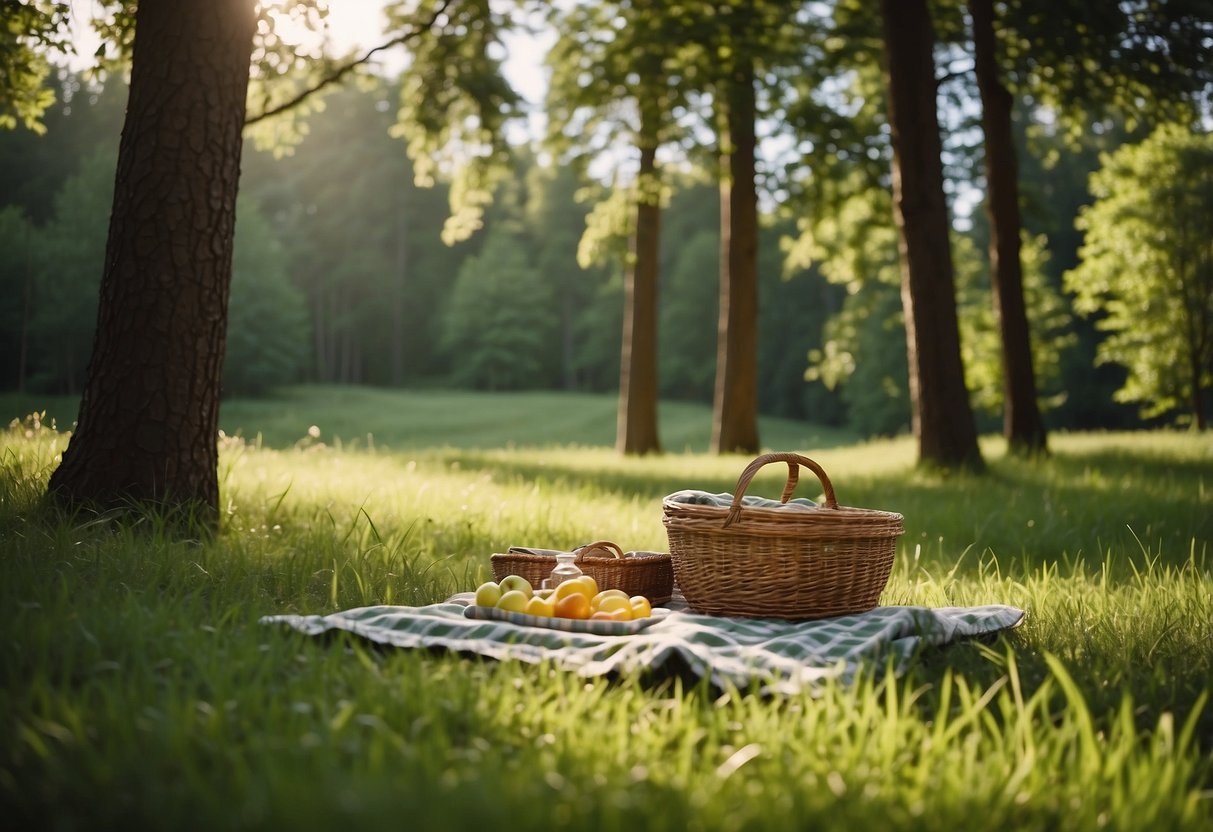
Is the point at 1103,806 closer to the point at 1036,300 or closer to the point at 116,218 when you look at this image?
the point at 116,218

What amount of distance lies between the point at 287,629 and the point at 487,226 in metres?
52.8

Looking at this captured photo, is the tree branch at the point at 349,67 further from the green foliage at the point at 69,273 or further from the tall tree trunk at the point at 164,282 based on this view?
the green foliage at the point at 69,273

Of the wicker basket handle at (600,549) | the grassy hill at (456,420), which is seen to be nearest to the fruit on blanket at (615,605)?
the wicker basket handle at (600,549)

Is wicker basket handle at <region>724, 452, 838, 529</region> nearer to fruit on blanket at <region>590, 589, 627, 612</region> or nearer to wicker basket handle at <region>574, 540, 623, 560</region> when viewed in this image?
fruit on blanket at <region>590, 589, 627, 612</region>

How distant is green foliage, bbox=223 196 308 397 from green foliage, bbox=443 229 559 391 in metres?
13.6

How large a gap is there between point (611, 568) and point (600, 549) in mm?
362

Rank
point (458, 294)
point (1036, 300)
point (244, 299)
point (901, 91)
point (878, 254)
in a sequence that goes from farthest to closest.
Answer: point (458, 294)
point (244, 299)
point (1036, 300)
point (878, 254)
point (901, 91)

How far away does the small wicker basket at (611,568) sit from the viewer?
4.55 meters

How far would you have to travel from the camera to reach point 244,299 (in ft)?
96.3

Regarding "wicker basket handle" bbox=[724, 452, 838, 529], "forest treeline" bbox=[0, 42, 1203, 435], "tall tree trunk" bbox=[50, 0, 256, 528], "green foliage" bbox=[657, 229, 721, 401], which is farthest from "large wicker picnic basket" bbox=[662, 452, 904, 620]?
"green foliage" bbox=[657, 229, 721, 401]

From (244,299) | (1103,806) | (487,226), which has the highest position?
(487,226)

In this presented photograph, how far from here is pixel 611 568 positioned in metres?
4.55

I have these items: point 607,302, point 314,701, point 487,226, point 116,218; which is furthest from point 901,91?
point 487,226

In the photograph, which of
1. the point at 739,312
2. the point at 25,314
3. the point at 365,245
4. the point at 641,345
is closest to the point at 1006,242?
the point at 739,312
